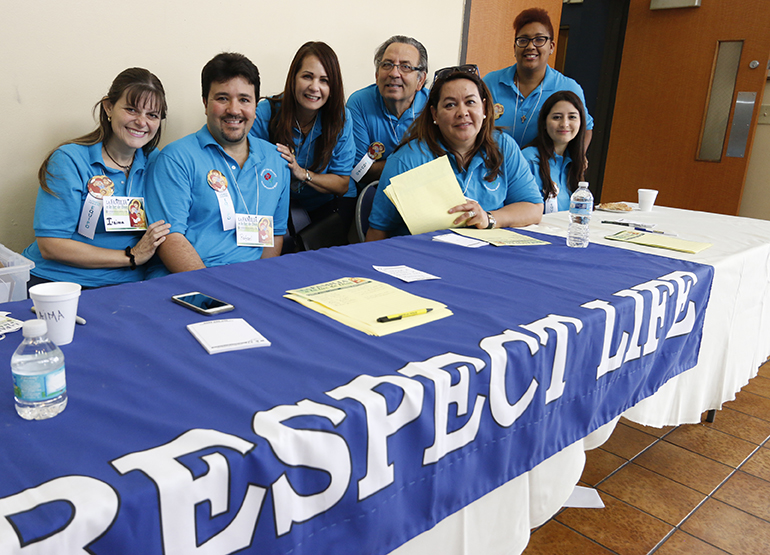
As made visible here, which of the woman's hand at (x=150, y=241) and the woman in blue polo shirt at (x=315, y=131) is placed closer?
the woman's hand at (x=150, y=241)

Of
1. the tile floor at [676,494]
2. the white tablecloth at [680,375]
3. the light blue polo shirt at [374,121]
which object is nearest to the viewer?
the white tablecloth at [680,375]

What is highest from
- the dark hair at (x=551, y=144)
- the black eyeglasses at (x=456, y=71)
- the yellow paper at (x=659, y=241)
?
the black eyeglasses at (x=456, y=71)

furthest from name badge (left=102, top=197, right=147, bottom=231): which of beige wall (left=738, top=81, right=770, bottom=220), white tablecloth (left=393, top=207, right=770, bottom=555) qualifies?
beige wall (left=738, top=81, right=770, bottom=220)

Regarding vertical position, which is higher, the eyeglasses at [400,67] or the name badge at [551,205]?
the eyeglasses at [400,67]

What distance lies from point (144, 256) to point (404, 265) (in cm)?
101

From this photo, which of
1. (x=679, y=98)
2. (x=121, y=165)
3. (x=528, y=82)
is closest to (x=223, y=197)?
(x=121, y=165)

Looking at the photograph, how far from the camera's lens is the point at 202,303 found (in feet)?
3.44

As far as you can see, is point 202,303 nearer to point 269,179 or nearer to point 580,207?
point 269,179

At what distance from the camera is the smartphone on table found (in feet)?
3.34

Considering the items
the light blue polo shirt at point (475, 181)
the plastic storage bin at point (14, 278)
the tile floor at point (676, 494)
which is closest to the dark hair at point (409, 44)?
the light blue polo shirt at point (475, 181)

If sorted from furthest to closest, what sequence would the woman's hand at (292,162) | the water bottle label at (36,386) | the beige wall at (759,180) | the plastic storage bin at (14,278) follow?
1. the beige wall at (759,180)
2. the woman's hand at (292,162)
3. the plastic storage bin at (14,278)
4. the water bottle label at (36,386)

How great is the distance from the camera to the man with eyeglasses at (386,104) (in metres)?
2.59

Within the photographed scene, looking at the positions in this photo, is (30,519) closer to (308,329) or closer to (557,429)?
(308,329)

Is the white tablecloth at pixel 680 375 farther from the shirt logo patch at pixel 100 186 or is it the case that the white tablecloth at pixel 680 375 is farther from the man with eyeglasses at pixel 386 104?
the shirt logo patch at pixel 100 186
